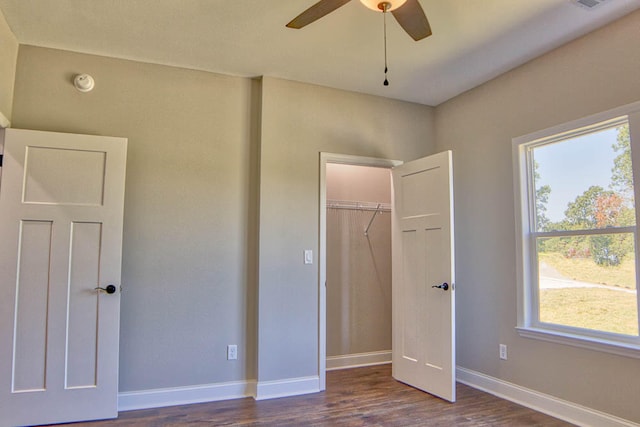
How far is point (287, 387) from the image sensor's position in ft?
Answer: 11.7

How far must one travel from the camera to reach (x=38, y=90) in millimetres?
3184

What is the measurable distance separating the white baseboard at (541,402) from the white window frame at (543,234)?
42 cm

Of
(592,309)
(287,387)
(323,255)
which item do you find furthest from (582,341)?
(287,387)

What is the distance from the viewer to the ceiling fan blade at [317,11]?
2084mm

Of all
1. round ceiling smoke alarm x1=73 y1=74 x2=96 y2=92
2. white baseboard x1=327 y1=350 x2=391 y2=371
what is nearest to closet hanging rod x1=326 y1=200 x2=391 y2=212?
white baseboard x1=327 y1=350 x2=391 y2=371

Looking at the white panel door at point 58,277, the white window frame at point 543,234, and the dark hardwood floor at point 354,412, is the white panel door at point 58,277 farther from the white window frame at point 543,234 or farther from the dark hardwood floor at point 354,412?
the white window frame at point 543,234

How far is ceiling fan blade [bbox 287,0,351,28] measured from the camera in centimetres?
208

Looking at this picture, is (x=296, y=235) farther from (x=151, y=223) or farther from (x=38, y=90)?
(x=38, y=90)

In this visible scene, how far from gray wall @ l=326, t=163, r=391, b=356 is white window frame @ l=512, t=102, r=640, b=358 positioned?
1.66 meters

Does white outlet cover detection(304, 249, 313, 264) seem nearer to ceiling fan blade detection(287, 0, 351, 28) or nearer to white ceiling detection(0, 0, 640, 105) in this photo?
white ceiling detection(0, 0, 640, 105)

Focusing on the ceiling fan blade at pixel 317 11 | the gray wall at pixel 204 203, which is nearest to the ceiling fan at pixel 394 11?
the ceiling fan blade at pixel 317 11

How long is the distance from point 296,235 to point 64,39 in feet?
7.50

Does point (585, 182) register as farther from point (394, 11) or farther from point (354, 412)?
point (354, 412)

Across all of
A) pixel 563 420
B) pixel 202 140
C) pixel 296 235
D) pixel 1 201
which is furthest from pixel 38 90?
pixel 563 420
